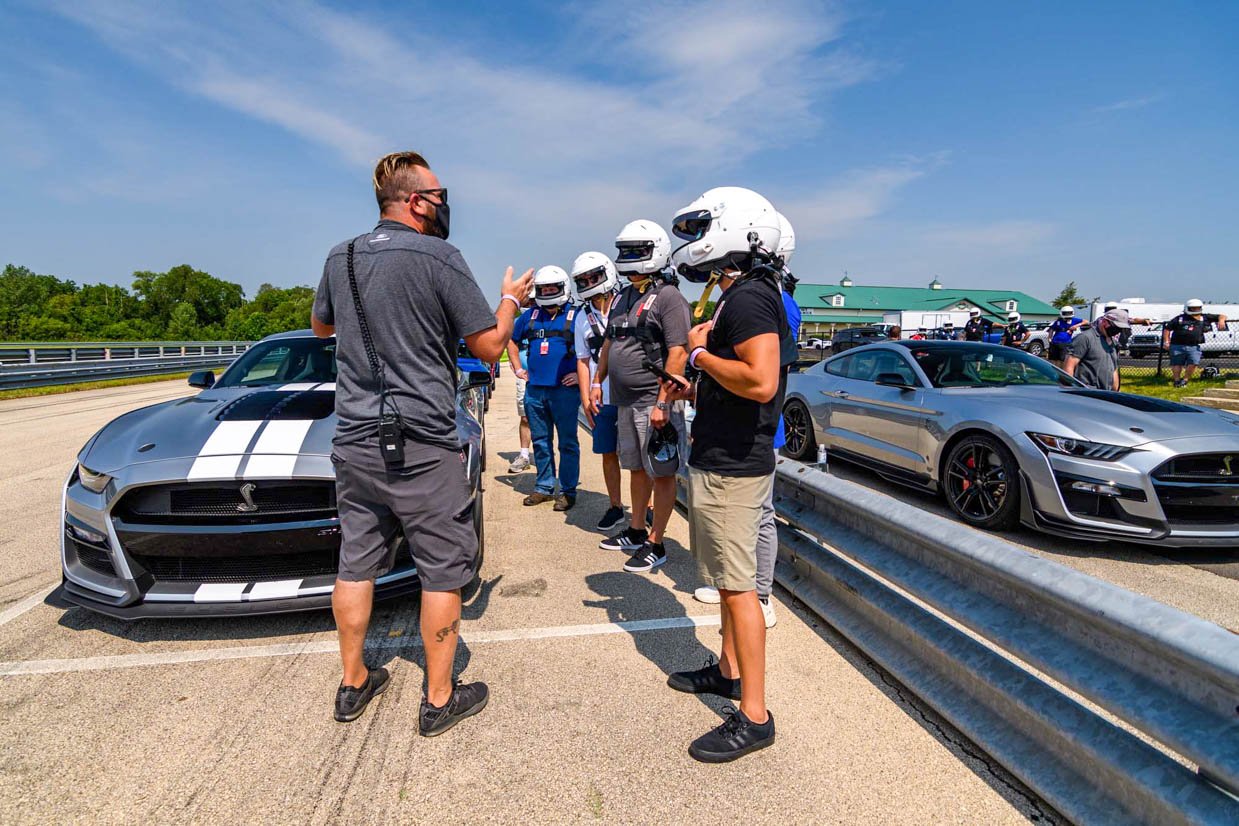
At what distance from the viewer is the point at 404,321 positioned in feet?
7.29

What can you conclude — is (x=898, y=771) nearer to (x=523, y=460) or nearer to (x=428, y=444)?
(x=428, y=444)

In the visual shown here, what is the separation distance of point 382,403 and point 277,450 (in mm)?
1082

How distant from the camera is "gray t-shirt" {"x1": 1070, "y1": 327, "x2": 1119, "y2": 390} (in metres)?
8.45

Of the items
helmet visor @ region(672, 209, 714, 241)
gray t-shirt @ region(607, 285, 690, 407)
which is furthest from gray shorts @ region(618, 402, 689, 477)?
helmet visor @ region(672, 209, 714, 241)

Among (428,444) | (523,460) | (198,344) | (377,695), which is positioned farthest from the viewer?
(198,344)

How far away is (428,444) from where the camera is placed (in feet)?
7.50

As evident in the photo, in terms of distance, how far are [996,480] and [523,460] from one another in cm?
450

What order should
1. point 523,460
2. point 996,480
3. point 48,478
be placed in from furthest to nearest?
point 523,460 < point 48,478 < point 996,480

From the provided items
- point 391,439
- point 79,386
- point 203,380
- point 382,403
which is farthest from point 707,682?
point 79,386

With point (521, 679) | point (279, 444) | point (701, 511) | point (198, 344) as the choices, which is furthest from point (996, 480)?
point (198, 344)

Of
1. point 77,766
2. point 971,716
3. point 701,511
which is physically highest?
point 701,511

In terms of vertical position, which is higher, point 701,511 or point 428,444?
point 428,444

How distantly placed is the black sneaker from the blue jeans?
1.41 m

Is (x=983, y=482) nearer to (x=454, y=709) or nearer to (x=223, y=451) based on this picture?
(x=454, y=709)
